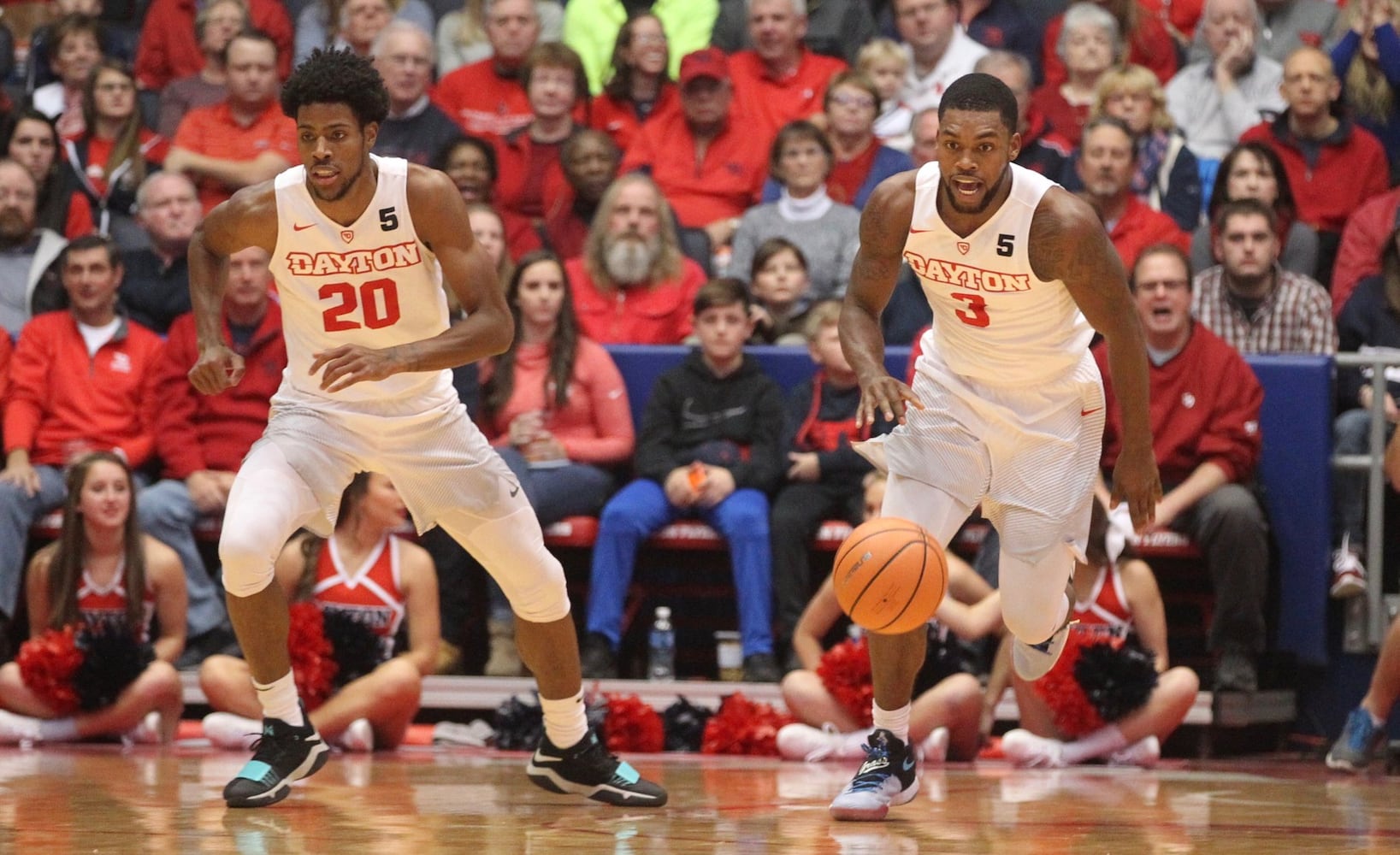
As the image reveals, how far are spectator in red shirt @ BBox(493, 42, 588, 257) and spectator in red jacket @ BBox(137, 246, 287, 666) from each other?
184 centimetres

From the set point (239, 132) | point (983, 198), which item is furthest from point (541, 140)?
point (983, 198)

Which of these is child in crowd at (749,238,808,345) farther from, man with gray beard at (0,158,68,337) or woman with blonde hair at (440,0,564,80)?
man with gray beard at (0,158,68,337)

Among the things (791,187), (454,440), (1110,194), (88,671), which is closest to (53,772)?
(88,671)

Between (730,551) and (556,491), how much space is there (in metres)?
0.86

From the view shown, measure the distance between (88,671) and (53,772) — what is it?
1303 millimetres

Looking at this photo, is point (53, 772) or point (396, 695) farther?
point (396, 695)

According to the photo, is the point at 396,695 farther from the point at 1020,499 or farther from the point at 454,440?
the point at 1020,499

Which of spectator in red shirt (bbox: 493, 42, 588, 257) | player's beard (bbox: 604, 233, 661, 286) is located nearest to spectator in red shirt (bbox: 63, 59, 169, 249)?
spectator in red shirt (bbox: 493, 42, 588, 257)

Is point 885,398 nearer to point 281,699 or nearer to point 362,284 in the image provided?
point 362,284

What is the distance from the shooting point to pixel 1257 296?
30.7 feet

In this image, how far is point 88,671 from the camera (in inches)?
323

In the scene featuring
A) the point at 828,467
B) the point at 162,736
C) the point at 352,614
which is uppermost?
the point at 828,467

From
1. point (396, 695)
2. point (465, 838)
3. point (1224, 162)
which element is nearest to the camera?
point (465, 838)

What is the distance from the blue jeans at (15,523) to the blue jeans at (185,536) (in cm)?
40
